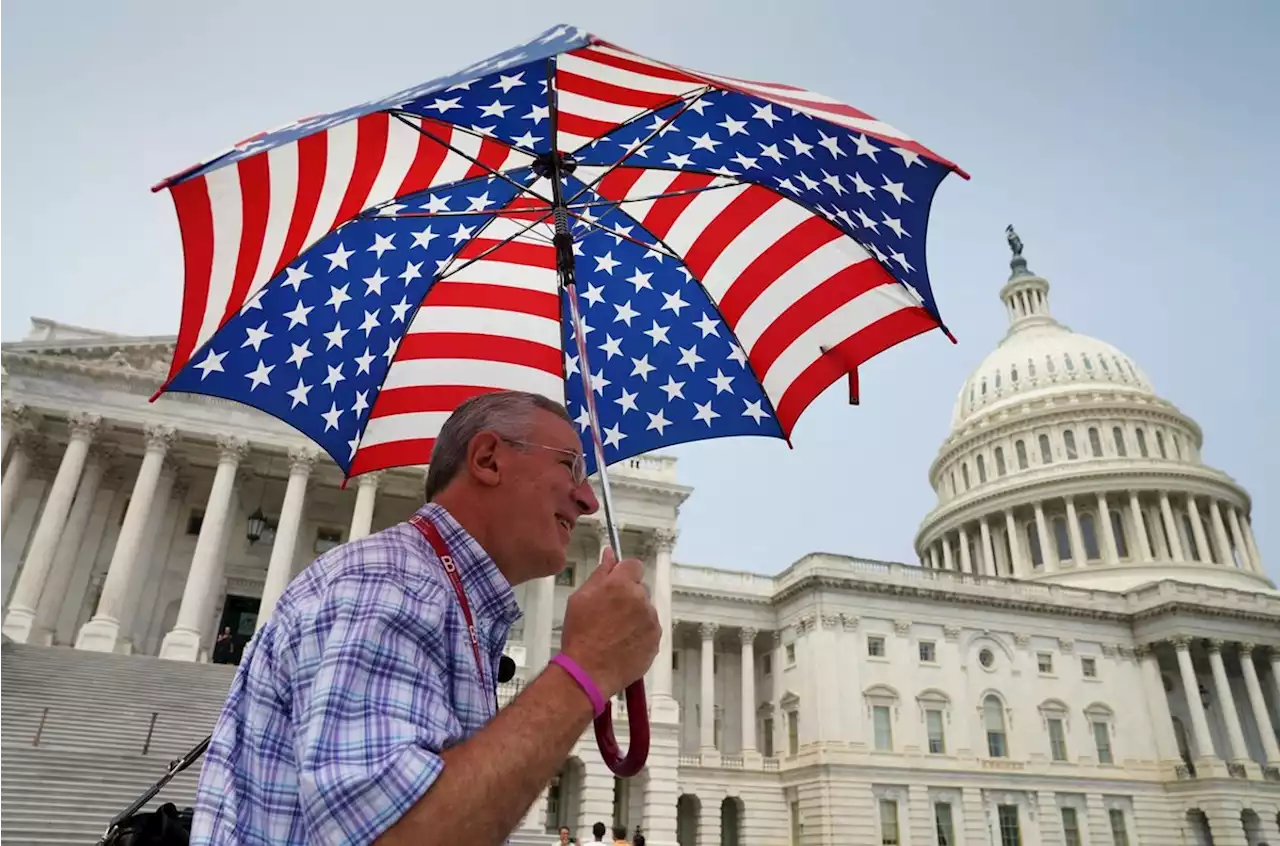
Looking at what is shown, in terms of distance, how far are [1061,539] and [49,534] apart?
2464 inches

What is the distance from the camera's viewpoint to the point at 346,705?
1.51 metres

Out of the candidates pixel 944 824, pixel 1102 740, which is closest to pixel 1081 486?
pixel 1102 740

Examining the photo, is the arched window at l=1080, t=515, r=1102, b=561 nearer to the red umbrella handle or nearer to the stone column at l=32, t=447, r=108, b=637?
the stone column at l=32, t=447, r=108, b=637

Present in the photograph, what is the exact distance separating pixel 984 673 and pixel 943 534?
25600 millimetres

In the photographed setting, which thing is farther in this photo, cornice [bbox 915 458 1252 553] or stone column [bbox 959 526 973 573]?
stone column [bbox 959 526 973 573]

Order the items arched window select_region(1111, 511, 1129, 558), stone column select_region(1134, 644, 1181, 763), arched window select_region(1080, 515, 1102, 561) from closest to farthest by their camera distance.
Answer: stone column select_region(1134, 644, 1181, 763) → arched window select_region(1080, 515, 1102, 561) → arched window select_region(1111, 511, 1129, 558)

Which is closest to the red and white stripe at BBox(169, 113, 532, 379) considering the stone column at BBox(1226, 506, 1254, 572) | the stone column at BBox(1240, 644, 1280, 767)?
the stone column at BBox(1240, 644, 1280, 767)

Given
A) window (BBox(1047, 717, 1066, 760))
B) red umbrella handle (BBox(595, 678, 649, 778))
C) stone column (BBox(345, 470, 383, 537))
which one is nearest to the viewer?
red umbrella handle (BBox(595, 678, 649, 778))

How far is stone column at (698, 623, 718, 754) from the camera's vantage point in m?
43.1

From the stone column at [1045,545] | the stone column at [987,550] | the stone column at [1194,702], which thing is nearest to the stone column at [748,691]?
the stone column at [1194,702]

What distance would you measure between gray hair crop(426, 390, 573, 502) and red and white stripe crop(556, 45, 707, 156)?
2235mm

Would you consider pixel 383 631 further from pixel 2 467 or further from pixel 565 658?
pixel 2 467

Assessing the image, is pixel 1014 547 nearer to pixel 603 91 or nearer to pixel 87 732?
pixel 87 732

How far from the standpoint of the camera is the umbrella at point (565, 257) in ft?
14.1
